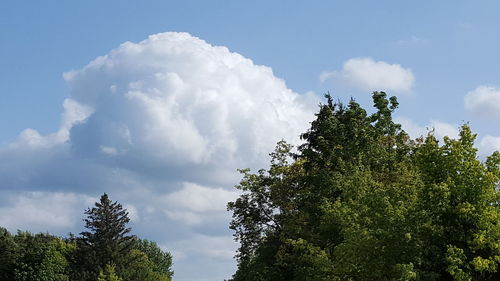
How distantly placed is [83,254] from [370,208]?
6422 centimetres

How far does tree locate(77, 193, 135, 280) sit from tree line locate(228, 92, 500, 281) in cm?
4216

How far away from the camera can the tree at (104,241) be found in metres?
91.5

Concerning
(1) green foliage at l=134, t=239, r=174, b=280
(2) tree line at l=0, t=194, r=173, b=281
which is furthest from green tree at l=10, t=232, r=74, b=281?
(1) green foliage at l=134, t=239, r=174, b=280

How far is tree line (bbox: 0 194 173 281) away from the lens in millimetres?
91688

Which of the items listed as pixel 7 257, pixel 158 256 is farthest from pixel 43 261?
pixel 158 256

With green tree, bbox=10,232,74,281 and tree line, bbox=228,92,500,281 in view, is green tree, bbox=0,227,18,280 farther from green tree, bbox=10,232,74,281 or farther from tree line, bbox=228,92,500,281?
tree line, bbox=228,92,500,281

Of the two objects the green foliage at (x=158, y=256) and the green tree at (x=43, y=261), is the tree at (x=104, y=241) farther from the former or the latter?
the green foliage at (x=158, y=256)

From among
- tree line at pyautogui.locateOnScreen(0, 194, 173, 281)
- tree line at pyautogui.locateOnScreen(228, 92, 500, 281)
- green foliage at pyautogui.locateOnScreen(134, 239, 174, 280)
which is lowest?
tree line at pyautogui.locateOnScreen(228, 92, 500, 281)

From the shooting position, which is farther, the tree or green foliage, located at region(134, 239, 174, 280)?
green foliage, located at region(134, 239, 174, 280)

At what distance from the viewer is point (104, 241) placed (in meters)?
91.7

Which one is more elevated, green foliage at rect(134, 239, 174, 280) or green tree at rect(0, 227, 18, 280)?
green foliage at rect(134, 239, 174, 280)

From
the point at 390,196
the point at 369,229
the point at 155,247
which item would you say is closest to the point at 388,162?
the point at 390,196

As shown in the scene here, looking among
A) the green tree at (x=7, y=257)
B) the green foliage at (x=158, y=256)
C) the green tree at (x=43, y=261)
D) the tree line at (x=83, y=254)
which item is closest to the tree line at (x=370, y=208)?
the tree line at (x=83, y=254)

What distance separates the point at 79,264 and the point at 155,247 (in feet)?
211
